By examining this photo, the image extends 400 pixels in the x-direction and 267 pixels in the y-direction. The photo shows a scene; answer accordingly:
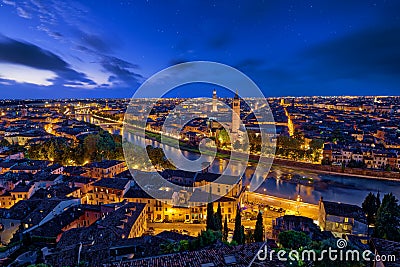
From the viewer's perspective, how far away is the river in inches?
290

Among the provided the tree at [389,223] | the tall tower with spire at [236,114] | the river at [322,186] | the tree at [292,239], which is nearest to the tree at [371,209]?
the tree at [389,223]

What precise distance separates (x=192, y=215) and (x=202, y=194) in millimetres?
781

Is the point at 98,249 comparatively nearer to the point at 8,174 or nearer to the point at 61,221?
the point at 61,221

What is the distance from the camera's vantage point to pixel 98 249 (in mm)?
2898

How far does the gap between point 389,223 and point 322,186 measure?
4197mm

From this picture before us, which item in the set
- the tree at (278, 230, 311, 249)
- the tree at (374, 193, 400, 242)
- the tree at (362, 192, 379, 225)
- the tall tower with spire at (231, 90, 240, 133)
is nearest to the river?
the tree at (362, 192, 379, 225)

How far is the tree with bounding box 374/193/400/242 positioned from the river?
92.1 inches

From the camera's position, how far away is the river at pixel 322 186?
737 centimetres

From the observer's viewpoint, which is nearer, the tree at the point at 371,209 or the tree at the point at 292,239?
the tree at the point at 292,239

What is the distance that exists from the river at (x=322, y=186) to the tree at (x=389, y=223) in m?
2.34

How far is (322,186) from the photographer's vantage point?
8398mm

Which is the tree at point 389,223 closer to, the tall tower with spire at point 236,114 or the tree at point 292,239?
the tree at point 292,239

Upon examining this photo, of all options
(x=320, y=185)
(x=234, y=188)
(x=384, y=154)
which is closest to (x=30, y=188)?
(x=234, y=188)

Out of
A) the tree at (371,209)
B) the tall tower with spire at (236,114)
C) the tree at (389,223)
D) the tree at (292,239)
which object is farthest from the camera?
the tall tower with spire at (236,114)
